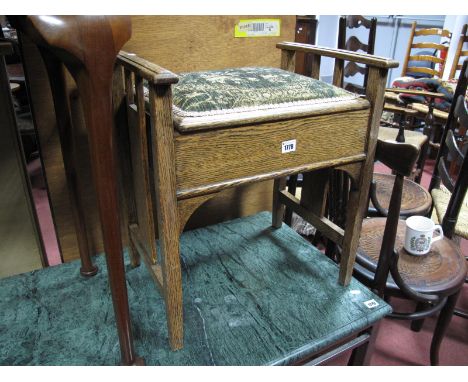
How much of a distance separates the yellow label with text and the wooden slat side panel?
1.42 ft

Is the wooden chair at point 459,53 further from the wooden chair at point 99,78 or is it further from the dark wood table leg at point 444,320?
the wooden chair at point 99,78

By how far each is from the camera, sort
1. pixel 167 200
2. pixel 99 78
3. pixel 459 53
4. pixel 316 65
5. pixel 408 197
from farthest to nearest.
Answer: pixel 459 53
pixel 408 197
pixel 316 65
pixel 167 200
pixel 99 78

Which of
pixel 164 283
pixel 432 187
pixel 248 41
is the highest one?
pixel 248 41

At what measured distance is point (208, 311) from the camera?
0.86 meters

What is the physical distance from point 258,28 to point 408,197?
0.85 meters

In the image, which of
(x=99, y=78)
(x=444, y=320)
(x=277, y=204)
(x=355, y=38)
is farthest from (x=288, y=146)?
(x=355, y=38)

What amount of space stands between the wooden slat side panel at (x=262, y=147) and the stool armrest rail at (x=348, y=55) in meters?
0.09

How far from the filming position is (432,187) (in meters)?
1.54

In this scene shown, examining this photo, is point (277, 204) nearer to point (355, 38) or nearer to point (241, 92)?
point (241, 92)

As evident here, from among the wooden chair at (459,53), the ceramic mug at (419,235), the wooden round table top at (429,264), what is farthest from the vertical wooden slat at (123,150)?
the wooden chair at (459,53)

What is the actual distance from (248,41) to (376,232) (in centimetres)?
68

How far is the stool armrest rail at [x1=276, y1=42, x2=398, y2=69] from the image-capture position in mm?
718

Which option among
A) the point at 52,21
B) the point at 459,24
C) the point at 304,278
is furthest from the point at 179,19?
the point at 459,24
